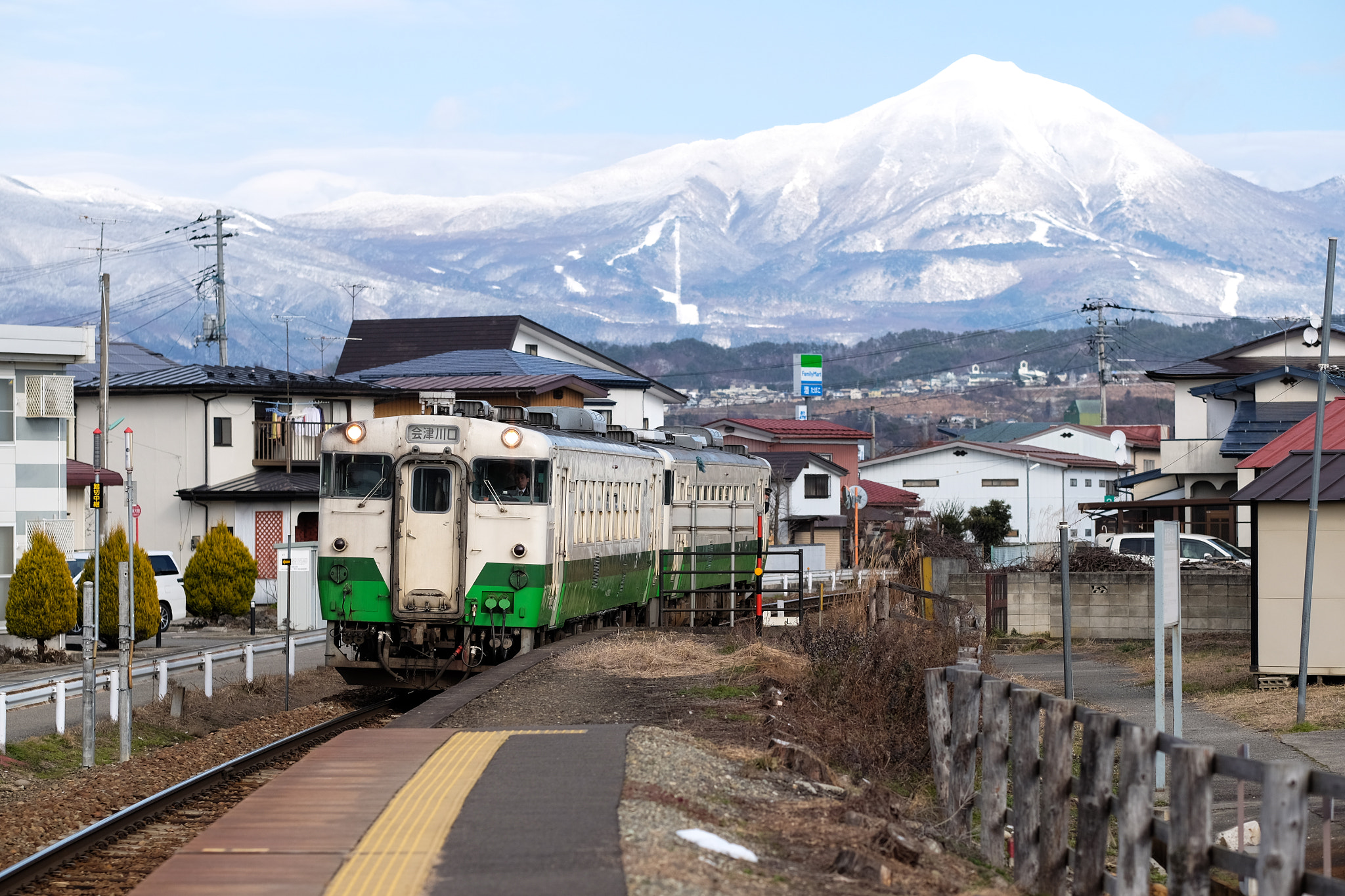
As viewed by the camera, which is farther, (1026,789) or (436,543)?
(436,543)

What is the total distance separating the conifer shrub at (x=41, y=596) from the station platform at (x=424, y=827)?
586 inches

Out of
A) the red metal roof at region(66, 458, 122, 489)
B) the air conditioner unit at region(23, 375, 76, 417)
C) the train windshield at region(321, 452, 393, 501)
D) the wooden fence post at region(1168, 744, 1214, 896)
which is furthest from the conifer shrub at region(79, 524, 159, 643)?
the wooden fence post at region(1168, 744, 1214, 896)

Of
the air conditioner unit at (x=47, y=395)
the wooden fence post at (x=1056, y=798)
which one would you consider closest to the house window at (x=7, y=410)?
the air conditioner unit at (x=47, y=395)

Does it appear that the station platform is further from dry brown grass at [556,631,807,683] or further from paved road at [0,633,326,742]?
paved road at [0,633,326,742]

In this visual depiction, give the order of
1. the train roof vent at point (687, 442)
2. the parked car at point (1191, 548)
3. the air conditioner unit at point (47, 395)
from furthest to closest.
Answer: the parked car at point (1191, 548) < the air conditioner unit at point (47, 395) < the train roof vent at point (687, 442)

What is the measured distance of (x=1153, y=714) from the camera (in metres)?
17.4

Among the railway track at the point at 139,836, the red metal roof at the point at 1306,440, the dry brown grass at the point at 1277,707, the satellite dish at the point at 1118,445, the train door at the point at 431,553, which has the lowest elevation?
the dry brown grass at the point at 1277,707

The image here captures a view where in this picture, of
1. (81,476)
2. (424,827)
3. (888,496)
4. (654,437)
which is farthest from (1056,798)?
(888,496)

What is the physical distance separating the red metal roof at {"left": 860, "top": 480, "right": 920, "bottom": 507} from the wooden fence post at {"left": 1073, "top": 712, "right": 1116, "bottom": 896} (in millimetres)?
61551

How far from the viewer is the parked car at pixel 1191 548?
110 feet

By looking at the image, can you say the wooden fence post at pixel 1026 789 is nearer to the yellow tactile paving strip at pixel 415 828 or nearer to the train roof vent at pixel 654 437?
the yellow tactile paving strip at pixel 415 828

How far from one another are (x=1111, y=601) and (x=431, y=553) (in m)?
14.4

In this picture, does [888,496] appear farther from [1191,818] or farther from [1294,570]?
[1191,818]

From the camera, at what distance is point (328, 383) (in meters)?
40.0
